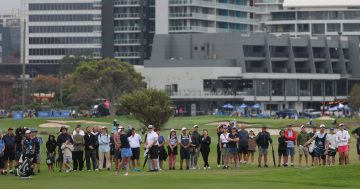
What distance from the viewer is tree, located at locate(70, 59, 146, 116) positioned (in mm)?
160375

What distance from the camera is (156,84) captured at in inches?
7249

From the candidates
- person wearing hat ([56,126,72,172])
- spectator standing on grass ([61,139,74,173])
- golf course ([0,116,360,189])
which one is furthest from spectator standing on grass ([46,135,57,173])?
spectator standing on grass ([61,139,74,173])

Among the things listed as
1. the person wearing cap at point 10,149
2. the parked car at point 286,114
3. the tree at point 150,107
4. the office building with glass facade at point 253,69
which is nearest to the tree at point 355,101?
the parked car at point 286,114

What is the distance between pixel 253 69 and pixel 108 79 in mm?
35026

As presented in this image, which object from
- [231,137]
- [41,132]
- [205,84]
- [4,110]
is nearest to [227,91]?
[205,84]

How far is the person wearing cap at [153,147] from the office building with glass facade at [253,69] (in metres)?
125

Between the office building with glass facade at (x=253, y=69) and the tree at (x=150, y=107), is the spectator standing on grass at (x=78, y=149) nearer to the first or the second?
the tree at (x=150, y=107)

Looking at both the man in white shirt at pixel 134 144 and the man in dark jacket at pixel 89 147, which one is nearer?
the man in white shirt at pixel 134 144

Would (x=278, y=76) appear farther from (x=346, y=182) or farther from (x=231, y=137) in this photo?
(x=346, y=182)

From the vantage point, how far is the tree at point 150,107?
91.9 metres

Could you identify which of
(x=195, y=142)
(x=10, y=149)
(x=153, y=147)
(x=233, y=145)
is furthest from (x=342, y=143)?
(x=10, y=149)

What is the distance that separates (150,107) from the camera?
91938mm

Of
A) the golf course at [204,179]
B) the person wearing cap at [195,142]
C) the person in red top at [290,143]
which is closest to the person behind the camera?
the golf course at [204,179]

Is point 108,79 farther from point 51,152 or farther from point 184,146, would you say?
point 51,152
